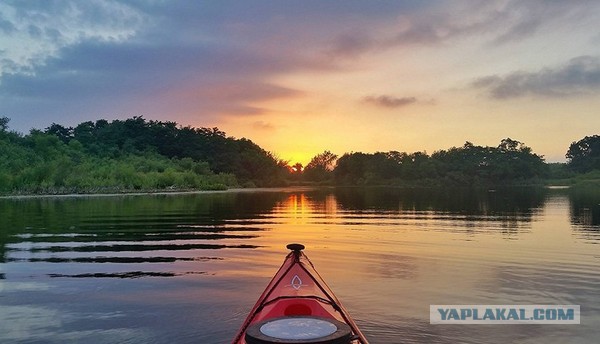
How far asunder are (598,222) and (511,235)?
8644 mm

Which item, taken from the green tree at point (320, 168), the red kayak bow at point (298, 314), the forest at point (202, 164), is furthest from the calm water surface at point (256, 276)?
the green tree at point (320, 168)

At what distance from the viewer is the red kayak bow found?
471 cm

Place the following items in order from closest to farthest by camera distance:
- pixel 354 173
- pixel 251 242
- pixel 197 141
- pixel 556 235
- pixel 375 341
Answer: pixel 375 341
pixel 251 242
pixel 556 235
pixel 197 141
pixel 354 173

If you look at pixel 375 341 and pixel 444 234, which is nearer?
pixel 375 341

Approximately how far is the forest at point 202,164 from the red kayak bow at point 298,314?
191ft

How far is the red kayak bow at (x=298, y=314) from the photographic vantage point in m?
4.71

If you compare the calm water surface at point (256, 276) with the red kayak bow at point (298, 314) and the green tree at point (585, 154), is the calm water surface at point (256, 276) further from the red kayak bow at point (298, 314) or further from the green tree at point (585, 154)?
the green tree at point (585, 154)

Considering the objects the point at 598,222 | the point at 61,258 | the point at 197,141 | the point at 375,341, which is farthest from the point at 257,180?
the point at 375,341

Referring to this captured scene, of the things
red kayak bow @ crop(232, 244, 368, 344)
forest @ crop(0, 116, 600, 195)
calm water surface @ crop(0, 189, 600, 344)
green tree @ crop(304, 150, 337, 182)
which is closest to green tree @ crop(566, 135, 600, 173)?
forest @ crop(0, 116, 600, 195)

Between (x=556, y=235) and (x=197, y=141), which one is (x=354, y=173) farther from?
(x=556, y=235)

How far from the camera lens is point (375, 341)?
7.41 metres

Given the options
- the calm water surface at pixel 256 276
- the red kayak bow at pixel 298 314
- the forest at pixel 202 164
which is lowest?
the calm water surface at pixel 256 276

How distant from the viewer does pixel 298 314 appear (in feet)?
20.0

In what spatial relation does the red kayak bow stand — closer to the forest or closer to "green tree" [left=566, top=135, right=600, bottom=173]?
the forest
